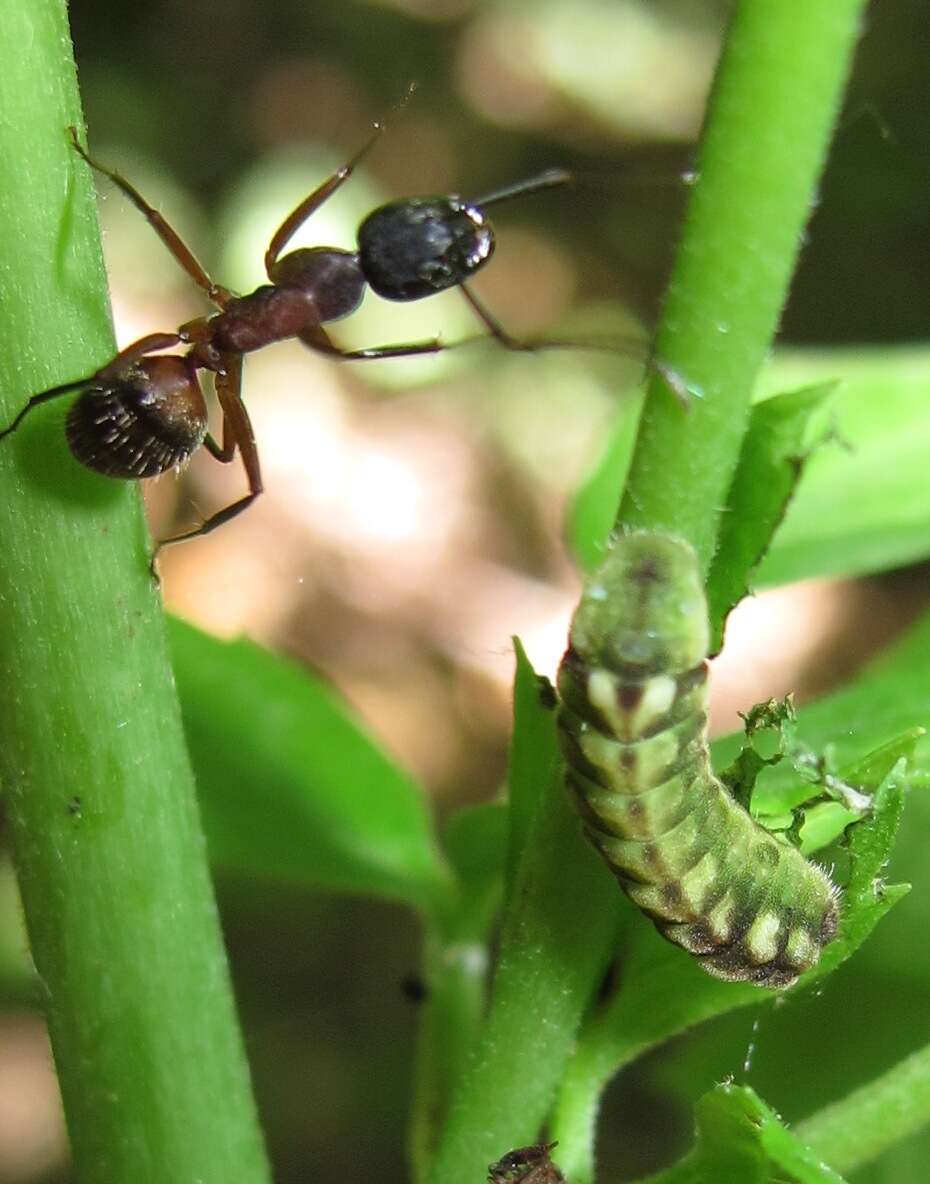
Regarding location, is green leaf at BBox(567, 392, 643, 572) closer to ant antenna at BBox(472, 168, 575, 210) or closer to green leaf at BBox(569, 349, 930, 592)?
green leaf at BBox(569, 349, 930, 592)

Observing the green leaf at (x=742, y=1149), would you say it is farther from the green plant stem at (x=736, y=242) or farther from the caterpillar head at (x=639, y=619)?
the green plant stem at (x=736, y=242)

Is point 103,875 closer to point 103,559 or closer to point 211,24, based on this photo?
point 103,559

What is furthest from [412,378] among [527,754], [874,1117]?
[874,1117]

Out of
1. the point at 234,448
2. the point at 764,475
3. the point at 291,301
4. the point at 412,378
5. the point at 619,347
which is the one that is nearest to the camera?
the point at 764,475

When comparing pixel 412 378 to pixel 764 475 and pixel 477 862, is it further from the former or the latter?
pixel 764 475

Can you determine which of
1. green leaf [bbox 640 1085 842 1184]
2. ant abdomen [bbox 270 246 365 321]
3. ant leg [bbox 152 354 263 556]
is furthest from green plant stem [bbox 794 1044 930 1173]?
ant abdomen [bbox 270 246 365 321]

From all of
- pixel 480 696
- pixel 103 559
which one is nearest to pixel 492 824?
pixel 103 559
